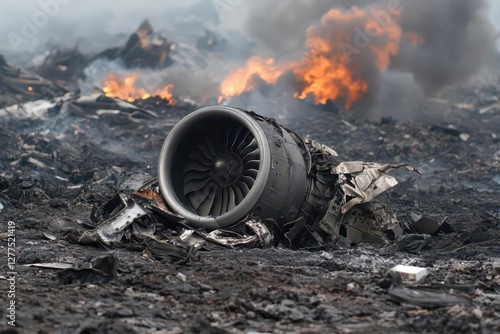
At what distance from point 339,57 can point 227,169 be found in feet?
102

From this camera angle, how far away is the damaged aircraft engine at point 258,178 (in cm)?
870

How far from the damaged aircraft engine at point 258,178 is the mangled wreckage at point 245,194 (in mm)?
15

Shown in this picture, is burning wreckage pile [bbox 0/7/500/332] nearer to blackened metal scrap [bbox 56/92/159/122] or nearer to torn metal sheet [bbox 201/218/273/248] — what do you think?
torn metal sheet [bbox 201/218/273/248]

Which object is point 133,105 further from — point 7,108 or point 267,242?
point 267,242

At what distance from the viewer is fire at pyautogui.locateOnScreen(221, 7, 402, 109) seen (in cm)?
3912

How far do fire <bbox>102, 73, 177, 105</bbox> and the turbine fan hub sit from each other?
30.6 metres

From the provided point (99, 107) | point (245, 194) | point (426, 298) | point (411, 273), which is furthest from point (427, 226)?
point (99, 107)

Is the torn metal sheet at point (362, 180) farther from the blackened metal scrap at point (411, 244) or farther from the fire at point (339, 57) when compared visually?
the fire at point (339, 57)

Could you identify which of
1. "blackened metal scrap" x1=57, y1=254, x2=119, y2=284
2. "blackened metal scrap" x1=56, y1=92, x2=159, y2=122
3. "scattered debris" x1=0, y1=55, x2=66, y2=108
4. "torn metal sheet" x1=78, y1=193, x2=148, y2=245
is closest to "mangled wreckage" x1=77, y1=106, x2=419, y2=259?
"torn metal sheet" x1=78, y1=193, x2=148, y2=245

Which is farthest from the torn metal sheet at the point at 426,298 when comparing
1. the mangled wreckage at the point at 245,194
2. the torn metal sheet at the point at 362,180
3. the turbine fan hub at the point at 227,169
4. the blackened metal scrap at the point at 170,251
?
the turbine fan hub at the point at 227,169

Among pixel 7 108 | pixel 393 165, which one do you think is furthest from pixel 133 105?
pixel 393 165

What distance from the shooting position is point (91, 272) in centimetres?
592

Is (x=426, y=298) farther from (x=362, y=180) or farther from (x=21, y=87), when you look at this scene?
(x=21, y=87)

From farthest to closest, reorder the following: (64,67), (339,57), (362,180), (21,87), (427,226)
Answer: (64,67) < (339,57) < (21,87) < (427,226) < (362,180)
